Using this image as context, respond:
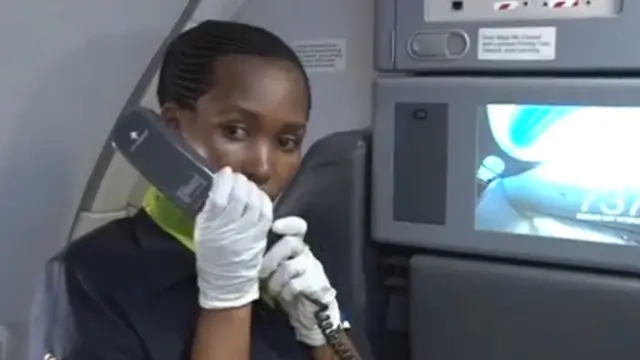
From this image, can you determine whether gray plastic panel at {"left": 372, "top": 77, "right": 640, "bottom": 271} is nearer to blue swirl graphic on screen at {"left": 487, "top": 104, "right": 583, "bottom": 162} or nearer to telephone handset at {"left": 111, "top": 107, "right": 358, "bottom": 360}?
blue swirl graphic on screen at {"left": 487, "top": 104, "right": 583, "bottom": 162}

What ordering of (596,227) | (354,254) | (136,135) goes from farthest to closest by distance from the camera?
1. (354,254)
2. (596,227)
3. (136,135)

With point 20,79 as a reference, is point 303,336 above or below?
below

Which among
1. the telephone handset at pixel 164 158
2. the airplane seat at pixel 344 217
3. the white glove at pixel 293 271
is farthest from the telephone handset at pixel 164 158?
the airplane seat at pixel 344 217

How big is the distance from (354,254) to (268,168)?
0.30 m

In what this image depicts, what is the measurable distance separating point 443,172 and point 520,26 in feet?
0.61

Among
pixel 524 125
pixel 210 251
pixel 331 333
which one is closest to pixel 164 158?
pixel 210 251

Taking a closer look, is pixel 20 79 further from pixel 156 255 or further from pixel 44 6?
pixel 156 255

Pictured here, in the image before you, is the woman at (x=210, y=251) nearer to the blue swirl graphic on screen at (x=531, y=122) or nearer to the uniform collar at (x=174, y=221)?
the uniform collar at (x=174, y=221)

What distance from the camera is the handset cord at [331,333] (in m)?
0.98

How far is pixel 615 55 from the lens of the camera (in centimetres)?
97

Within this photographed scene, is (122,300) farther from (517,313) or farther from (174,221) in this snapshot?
(517,313)

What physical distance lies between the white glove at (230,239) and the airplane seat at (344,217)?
295 millimetres

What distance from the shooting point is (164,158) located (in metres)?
0.89

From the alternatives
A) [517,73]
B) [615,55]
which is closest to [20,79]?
[517,73]
